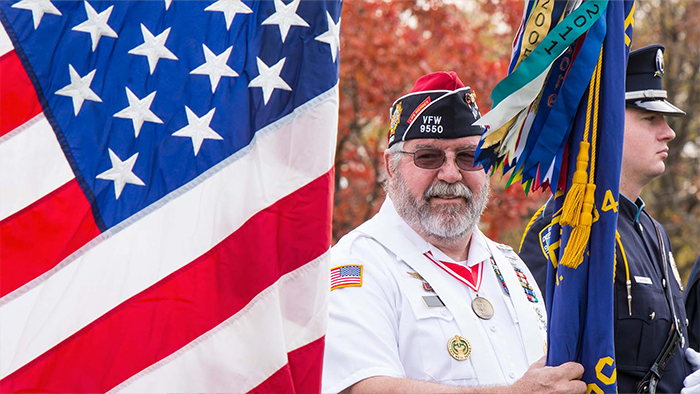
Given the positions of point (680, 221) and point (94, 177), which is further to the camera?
point (680, 221)

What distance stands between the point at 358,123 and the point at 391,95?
71cm

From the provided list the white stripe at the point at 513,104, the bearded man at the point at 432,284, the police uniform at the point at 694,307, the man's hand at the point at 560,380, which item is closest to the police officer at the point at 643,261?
the bearded man at the point at 432,284

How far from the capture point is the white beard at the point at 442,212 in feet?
11.6

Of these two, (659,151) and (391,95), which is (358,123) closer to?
(391,95)

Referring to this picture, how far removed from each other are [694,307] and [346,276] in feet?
8.18

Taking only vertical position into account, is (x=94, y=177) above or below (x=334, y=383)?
above

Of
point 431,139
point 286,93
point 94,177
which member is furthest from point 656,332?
point 94,177

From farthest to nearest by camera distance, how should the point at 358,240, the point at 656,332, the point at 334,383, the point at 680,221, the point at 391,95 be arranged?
the point at 680,221 → the point at 391,95 → the point at 656,332 → the point at 358,240 → the point at 334,383

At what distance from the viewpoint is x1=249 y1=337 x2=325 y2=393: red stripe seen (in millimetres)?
2453

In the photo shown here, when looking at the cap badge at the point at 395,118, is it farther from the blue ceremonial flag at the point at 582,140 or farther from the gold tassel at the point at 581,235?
the gold tassel at the point at 581,235

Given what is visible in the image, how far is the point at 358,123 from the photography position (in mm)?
8305

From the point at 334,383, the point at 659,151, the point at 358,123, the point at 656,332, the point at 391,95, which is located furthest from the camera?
the point at 358,123

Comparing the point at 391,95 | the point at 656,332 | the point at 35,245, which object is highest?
the point at 391,95

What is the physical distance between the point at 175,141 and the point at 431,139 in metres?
1.33
